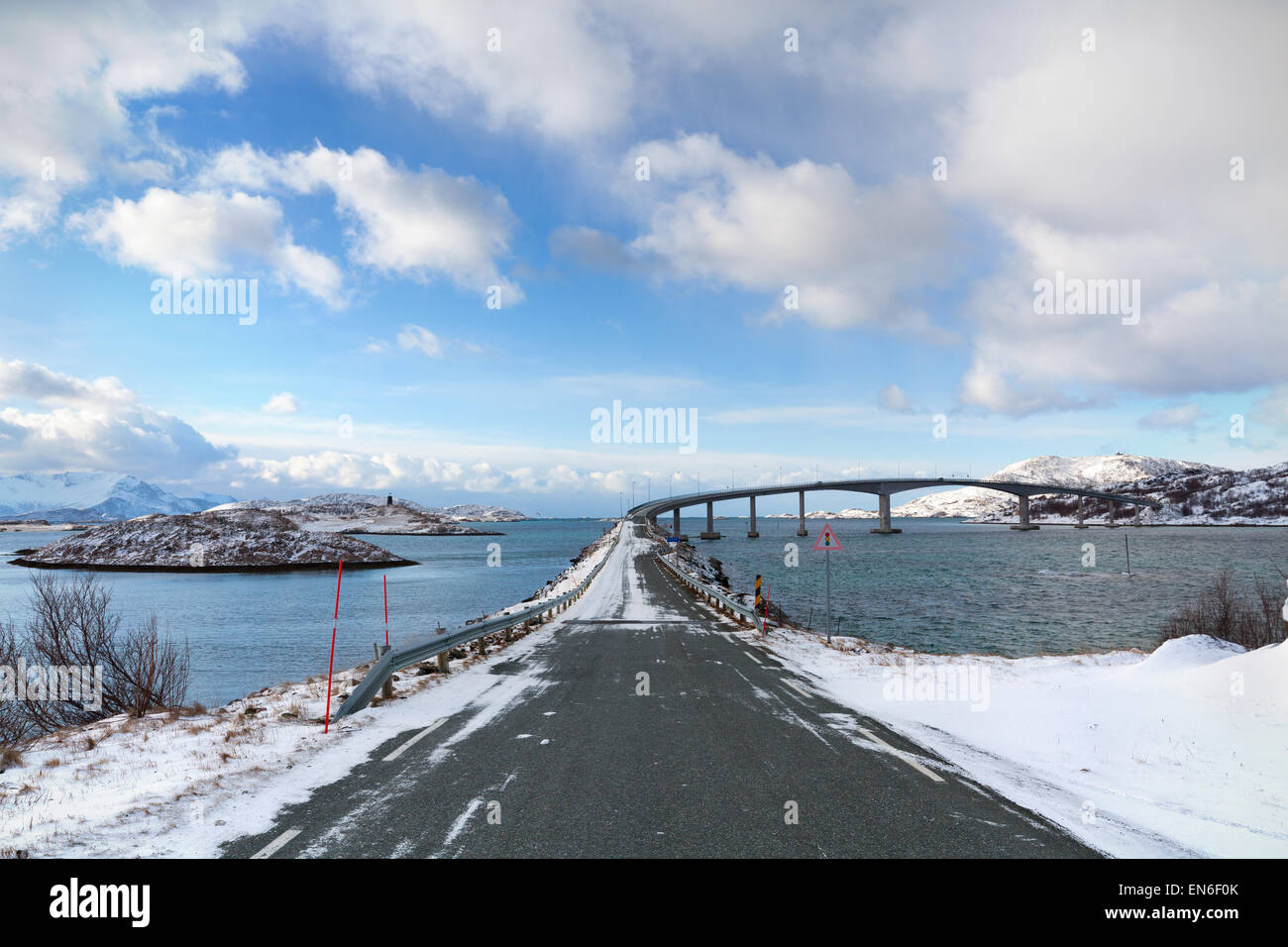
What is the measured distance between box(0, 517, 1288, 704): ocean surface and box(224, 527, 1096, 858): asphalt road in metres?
5.28

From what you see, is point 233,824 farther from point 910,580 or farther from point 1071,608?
point 910,580

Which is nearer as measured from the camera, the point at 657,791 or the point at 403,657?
the point at 657,791

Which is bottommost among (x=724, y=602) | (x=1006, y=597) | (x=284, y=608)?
(x=284, y=608)

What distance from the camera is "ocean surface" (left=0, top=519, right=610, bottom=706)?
83.5ft

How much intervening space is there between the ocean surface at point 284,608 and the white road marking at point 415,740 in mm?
3106

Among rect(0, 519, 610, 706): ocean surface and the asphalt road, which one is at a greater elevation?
the asphalt road

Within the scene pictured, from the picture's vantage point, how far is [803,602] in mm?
39812

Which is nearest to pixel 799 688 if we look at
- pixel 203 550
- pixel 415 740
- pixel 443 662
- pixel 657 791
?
pixel 657 791

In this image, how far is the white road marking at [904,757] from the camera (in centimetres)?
657
